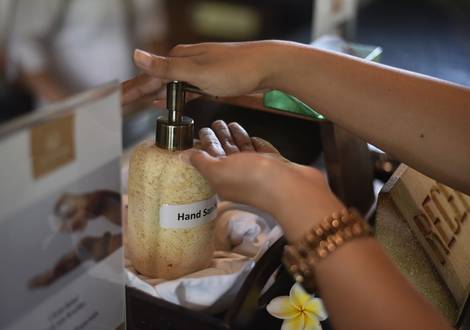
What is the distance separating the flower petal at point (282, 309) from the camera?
21.6 inches

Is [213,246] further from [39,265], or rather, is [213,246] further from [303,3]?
[303,3]

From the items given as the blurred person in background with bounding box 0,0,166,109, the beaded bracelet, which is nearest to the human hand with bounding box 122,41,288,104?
the beaded bracelet

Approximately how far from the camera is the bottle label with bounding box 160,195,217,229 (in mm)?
523

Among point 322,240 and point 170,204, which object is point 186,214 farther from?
point 322,240

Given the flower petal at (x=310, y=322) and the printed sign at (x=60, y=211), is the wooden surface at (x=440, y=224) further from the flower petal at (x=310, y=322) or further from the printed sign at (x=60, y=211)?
the printed sign at (x=60, y=211)

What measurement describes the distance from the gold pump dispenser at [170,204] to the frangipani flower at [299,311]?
0.08 meters

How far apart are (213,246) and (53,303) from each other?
0.19 metres

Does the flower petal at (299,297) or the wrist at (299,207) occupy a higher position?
the wrist at (299,207)

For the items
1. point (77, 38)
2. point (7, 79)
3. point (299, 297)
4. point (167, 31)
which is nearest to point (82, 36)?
point (77, 38)

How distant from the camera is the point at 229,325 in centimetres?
49

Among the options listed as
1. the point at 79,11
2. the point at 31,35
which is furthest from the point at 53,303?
the point at 79,11

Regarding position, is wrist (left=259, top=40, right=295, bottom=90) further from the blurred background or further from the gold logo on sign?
the blurred background

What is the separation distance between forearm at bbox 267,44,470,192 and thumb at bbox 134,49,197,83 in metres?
0.09

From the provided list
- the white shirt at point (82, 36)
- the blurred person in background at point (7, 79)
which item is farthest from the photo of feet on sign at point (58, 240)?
the white shirt at point (82, 36)
